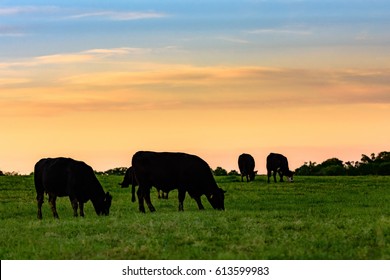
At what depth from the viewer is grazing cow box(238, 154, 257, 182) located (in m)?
55.3

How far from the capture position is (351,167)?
224 feet

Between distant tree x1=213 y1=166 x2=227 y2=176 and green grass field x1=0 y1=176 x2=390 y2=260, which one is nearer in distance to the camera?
green grass field x1=0 y1=176 x2=390 y2=260

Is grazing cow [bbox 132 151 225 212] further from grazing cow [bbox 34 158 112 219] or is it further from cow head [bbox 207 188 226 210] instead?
grazing cow [bbox 34 158 112 219]

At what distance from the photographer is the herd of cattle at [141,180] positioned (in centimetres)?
2784

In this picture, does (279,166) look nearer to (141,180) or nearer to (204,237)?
(141,180)

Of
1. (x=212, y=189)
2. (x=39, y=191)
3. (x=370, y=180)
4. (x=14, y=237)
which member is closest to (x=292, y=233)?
(x=14, y=237)

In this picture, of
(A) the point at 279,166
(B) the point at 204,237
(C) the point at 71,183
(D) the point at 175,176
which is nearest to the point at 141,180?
(D) the point at 175,176

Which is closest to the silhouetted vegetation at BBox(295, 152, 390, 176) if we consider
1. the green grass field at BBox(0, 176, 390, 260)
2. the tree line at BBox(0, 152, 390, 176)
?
the tree line at BBox(0, 152, 390, 176)

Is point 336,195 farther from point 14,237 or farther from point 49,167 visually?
point 14,237

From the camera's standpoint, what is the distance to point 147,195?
96.4ft

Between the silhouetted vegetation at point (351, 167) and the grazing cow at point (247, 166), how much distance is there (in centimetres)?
1251

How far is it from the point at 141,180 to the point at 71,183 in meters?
3.01

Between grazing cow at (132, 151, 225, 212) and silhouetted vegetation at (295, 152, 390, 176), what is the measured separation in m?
39.0

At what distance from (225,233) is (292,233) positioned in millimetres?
1692
